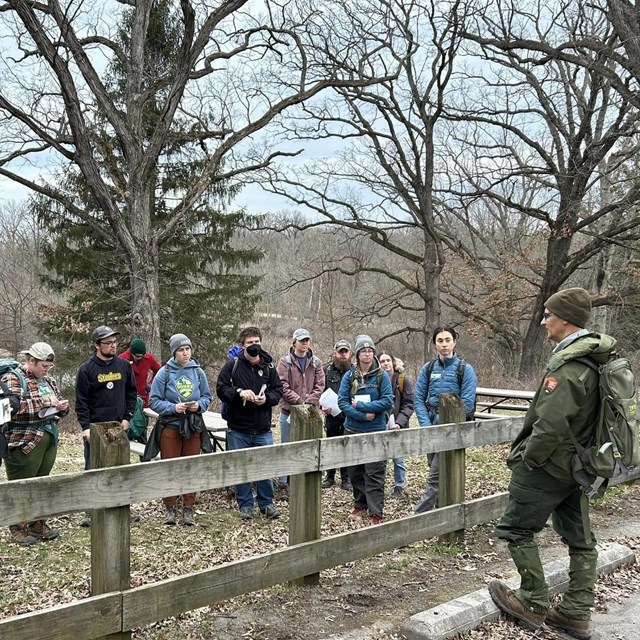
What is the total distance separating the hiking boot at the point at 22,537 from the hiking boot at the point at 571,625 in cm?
434

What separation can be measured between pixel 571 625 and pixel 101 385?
15.2ft

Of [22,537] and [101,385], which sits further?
[101,385]

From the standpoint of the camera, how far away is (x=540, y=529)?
4004 mm

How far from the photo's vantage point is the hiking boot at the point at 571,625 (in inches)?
156

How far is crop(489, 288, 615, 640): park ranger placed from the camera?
12.3 feet

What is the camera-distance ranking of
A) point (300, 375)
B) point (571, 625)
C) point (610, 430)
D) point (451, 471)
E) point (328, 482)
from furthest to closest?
point (328, 482) < point (300, 375) < point (451, 471) < point (571, 625) < point (610, 430)

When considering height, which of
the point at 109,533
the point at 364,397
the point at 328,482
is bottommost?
the point at 328,482

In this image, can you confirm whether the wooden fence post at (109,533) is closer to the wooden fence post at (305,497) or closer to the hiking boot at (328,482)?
the wooden fence post at (305,497)

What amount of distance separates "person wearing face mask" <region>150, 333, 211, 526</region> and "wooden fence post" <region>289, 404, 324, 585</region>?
2083 millimetres

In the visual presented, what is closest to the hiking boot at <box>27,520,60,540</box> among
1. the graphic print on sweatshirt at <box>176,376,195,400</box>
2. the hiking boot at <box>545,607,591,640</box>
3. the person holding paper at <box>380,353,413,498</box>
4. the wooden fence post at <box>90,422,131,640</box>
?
the graphic print on sweatshirt at <box>176,376,195,400</box>

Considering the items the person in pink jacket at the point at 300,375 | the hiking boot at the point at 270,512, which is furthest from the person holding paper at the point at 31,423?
the person in pink jacket at the point at 300,375

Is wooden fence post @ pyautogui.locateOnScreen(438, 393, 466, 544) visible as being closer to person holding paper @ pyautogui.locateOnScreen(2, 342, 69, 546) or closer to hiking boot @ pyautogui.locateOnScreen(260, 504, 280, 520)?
hiking boot @ pyautogui.locateOnScreen(260, 504, 280, 520)

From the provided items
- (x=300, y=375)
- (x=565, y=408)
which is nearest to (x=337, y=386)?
(x=300, y=375)

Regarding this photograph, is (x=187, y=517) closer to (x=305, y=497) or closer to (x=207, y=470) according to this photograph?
(x=305, y=497)
